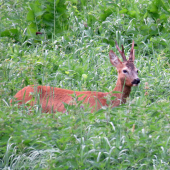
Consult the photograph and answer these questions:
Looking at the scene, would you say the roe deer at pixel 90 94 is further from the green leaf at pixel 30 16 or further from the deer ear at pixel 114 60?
the green leaf at pixel 30 16

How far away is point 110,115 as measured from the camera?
3.91m

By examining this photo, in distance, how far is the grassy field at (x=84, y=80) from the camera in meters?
3.49

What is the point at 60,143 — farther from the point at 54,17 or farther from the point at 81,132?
the point at 54,17

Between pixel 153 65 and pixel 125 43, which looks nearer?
pixel 153 65

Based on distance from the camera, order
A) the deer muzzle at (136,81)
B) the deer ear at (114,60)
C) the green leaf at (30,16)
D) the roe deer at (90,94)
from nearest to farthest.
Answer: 1. the roe deer at (90,94)
2. the deer muzzle at (136,81)
3. the deer ear at (114,60)
4. the green leaf at (30,16)

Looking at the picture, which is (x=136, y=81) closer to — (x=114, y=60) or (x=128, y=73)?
(x=128, y=73)

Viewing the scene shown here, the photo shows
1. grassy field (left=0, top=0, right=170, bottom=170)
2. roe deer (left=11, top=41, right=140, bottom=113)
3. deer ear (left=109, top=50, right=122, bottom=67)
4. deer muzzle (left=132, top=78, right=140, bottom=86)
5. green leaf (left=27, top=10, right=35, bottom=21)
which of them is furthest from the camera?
green leaf (left=27, top=10, right=35, bottom=21)

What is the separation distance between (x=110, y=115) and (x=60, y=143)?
627 millimetres

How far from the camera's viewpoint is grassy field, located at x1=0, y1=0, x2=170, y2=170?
3.49 m

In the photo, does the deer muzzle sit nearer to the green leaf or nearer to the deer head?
the deer head

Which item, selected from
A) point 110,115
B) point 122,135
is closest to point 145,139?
point 122,135

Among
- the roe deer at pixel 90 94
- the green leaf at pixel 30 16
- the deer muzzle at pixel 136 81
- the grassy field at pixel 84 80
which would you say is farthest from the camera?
the green leaf at pixel 30 16

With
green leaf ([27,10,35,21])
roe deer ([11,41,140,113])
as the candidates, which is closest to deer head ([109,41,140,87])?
roe deer ([11,41,140,113])

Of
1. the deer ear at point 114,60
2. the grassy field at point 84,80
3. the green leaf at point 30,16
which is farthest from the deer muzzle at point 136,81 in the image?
the green leaf at point 30,16
